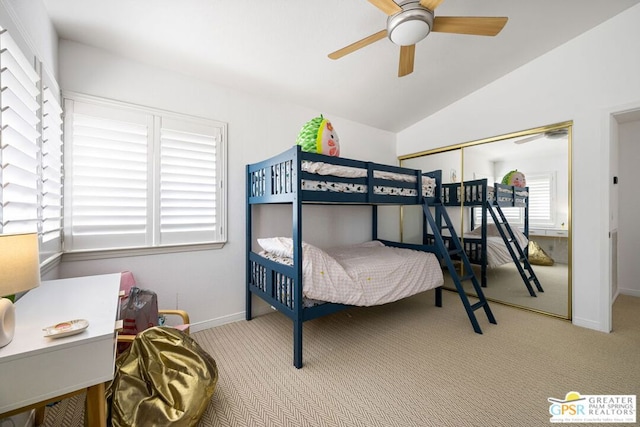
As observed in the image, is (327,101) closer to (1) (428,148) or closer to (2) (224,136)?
(2) (224,136)

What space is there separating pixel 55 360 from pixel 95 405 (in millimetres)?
262

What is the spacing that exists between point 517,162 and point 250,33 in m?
3.19

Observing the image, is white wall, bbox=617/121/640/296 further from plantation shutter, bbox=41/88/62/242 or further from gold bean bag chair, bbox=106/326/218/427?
plantation shutter, bbox=41/88/62/242

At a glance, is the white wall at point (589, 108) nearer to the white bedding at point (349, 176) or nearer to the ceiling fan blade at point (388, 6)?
the white bedding at point (349, 176)

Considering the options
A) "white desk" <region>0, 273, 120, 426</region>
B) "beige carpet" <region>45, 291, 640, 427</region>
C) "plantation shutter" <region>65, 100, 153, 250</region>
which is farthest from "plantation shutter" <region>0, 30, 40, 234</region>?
"beige carpet" <region>45, 291, 640, 427</region>

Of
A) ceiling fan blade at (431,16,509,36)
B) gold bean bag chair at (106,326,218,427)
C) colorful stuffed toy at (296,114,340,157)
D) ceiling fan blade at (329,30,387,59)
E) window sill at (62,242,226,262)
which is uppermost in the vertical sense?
ceiling fan blade at (431,16,509,36)

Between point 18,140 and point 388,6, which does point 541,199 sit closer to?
point 388,6

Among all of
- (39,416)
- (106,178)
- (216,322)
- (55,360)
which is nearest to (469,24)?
(55,360)

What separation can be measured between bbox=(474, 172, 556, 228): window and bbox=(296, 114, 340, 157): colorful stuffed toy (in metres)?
2.43

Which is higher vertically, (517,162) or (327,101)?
(327,101)

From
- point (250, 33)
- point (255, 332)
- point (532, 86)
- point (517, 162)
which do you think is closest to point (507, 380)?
point (255, 332)

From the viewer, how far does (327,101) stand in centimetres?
318

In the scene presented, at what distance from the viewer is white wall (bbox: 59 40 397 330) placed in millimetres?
2115

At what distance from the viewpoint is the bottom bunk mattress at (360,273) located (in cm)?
212
